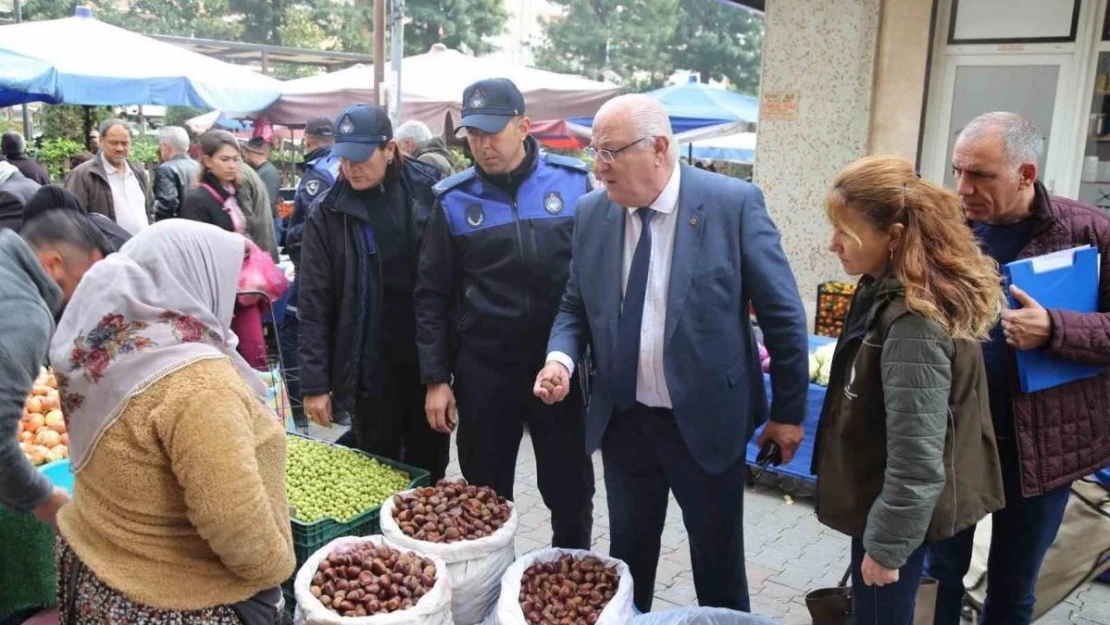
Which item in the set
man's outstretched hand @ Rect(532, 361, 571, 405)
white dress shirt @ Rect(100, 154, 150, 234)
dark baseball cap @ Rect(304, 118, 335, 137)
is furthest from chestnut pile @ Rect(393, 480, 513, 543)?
white dress shirt @ Rect(100, 154, 150, 234)

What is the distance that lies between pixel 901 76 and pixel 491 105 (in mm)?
3790

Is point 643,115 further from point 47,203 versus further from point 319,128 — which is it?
point 319,128

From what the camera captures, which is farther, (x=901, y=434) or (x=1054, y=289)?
(x=1054, y=289)

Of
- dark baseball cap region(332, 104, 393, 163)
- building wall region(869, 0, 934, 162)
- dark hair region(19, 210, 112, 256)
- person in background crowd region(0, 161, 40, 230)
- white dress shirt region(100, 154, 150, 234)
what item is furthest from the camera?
white dress shirt region(100, 154, 150, 234)

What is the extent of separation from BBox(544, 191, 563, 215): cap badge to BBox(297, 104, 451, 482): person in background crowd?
570 mm

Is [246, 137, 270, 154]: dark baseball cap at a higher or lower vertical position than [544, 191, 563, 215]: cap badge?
lower

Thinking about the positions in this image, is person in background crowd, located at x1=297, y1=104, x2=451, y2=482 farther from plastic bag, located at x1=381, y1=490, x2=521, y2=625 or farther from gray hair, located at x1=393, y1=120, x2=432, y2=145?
gray hair, located at x1=393, y1=120, x2=432, y2=145

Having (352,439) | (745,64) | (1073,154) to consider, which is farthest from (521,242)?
(745,64)

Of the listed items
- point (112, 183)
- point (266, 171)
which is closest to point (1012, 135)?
point (112, 183)

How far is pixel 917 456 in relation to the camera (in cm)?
211

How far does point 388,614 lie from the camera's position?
8.24ft

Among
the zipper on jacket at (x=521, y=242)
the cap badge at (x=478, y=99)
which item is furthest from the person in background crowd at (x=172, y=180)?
the zipper on jacket at (x=521, y=242)

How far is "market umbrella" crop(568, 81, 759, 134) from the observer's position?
43.8 feet

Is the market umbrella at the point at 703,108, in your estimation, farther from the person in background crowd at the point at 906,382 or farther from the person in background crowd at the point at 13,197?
the person in background crowd at the point at 906,382
